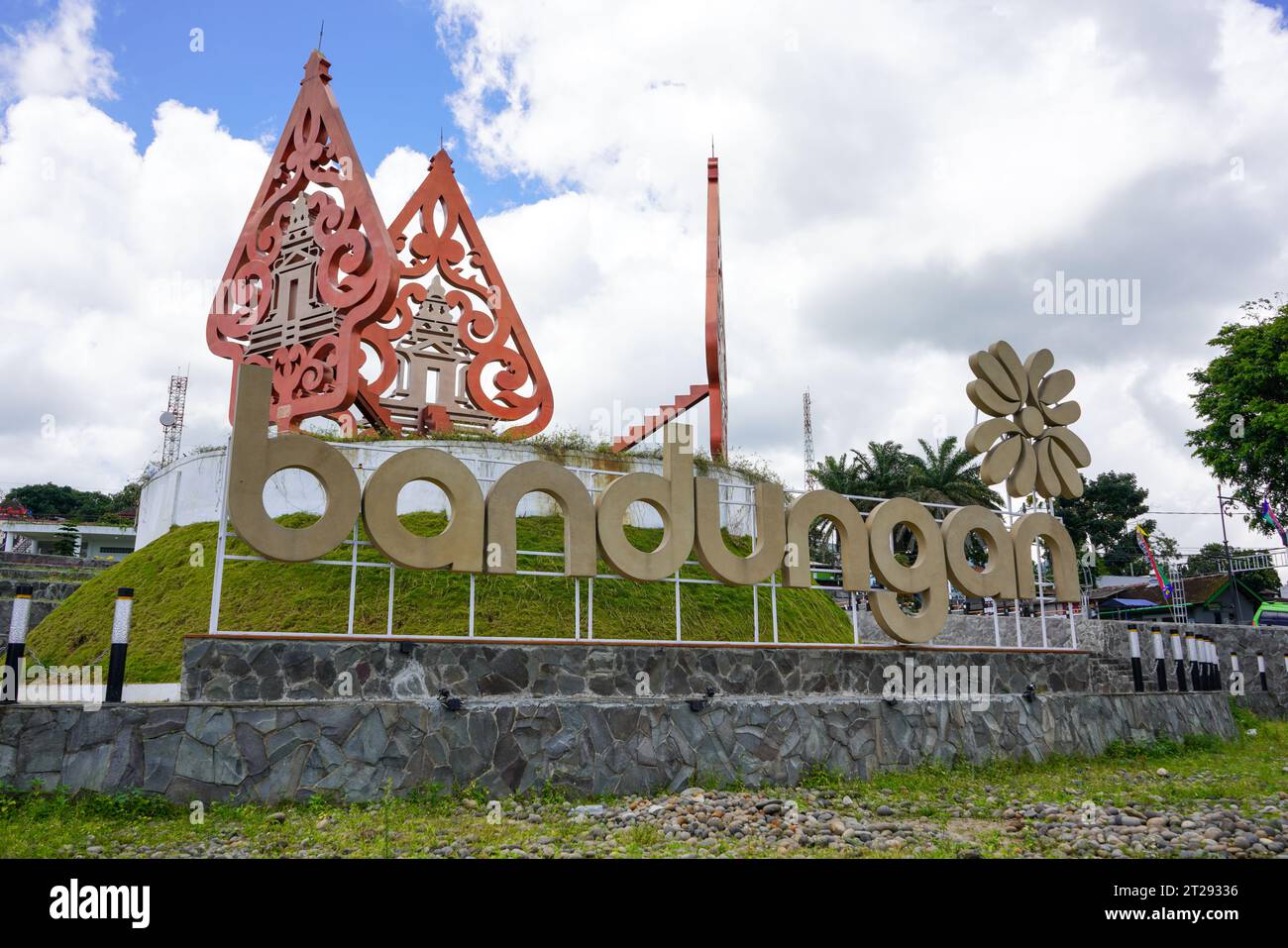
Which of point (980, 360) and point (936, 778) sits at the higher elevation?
point (980, 360)

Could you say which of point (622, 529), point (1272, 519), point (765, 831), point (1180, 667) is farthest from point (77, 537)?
point (1272, 519)

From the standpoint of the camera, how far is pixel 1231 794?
8.93m

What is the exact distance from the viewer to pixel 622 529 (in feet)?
34.0

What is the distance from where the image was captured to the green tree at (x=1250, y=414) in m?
28.4

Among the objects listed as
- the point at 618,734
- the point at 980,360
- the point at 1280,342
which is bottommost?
the point at 618,734

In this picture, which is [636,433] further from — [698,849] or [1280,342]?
[1280,342]

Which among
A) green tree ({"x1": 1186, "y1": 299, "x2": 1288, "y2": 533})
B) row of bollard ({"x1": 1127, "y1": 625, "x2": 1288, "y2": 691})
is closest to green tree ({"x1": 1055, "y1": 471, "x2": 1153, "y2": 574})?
green tree ({"x1": 1186, "y1": 299, "x2": 1288, "y2": 533})

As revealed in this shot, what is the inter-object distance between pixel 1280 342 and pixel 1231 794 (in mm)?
26223

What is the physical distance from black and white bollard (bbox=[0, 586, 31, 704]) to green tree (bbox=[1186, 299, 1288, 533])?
103 ft

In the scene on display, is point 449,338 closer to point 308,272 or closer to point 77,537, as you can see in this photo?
point 308,272

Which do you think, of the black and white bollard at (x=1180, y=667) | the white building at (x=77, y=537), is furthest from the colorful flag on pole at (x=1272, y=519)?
the white building at (x=77, y=537)

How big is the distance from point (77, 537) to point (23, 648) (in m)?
42.1

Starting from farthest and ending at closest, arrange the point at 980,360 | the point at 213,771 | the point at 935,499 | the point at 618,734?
the point at 935,499 < the point at 980,360 < the point at 618,734 < the point at 213,771
